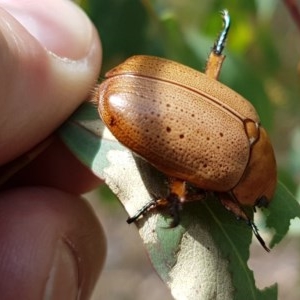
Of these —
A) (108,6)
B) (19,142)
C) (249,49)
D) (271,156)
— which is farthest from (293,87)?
(19,142)

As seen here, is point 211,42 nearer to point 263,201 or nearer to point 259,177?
point 259,177

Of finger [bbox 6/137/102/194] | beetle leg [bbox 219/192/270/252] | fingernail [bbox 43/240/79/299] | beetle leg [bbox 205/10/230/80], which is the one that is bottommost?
fingernail [bbox 43/240/79/299]

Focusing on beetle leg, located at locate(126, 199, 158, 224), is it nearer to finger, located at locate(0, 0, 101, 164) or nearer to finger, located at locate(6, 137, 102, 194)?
finger, located at locate(0, 0, 101, 164)

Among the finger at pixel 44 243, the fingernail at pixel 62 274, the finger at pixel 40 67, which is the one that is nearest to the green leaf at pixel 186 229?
the finger at pixel 40 67

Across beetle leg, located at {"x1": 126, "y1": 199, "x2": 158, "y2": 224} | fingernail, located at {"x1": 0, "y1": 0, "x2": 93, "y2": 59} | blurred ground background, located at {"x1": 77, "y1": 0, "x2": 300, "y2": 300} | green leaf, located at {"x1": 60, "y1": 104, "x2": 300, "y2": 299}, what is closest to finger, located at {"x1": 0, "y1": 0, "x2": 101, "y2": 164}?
fingernail, located at {"x1": 0, "y1": 0, "x2": 93, "y2": 59}

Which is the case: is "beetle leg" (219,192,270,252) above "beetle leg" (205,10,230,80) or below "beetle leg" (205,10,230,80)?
below

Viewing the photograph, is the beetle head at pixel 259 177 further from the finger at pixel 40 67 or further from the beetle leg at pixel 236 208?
the finger at pixel 40 67

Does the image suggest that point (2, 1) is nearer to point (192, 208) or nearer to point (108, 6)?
point (108, 6)

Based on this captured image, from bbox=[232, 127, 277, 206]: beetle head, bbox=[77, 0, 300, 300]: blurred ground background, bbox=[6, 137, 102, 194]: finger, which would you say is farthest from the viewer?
bbox=[77, 0, 300, 300]: blurred ground background
